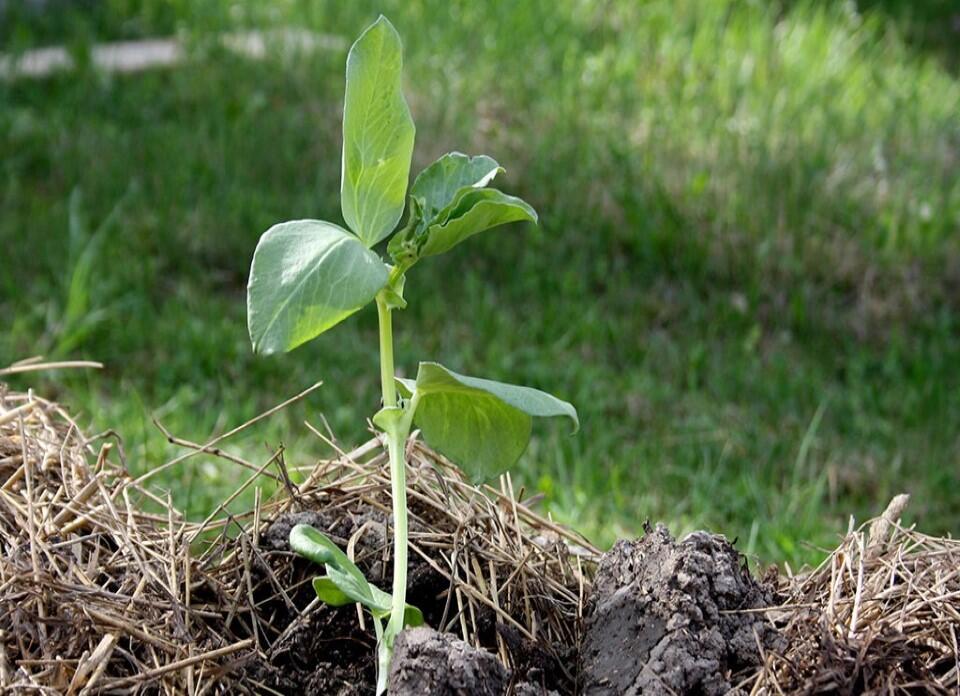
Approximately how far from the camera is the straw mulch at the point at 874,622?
1.14 meters

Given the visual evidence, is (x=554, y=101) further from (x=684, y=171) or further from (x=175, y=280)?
(x=175, y=280)

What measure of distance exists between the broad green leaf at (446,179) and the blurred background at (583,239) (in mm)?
1311

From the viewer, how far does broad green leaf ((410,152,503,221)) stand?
4.29 feet

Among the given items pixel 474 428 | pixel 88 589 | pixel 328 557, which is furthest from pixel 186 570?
pixel 474 428

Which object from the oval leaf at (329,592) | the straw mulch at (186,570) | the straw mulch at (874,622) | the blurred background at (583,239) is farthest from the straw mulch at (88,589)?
the blurred background at (583,239)

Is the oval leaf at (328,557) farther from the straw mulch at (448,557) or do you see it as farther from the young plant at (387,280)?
the straw mulch at (448,557)

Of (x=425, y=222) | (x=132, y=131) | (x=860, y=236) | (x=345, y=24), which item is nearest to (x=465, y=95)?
(x=345, y=24)

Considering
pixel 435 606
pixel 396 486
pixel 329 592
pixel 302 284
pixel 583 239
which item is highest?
pixel 302 284

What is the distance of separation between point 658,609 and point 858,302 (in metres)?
2.89

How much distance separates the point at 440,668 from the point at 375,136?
1.82 feet

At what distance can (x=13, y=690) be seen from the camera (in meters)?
1.16

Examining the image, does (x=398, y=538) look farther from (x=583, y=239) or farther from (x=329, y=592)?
(x=583, y=239)

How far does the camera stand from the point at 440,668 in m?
1.14

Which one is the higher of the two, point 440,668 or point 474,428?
point 474,428
